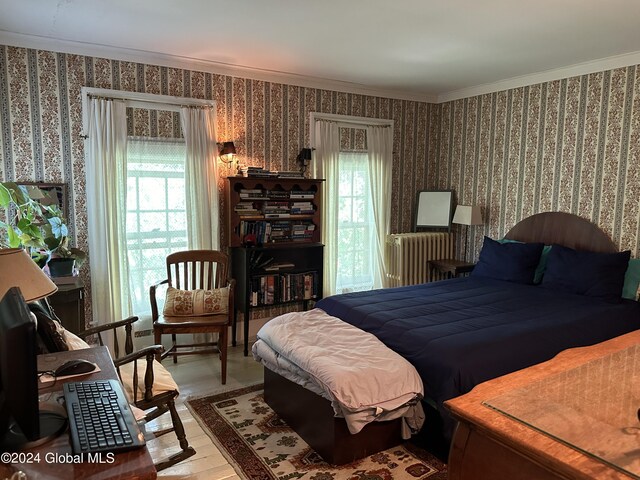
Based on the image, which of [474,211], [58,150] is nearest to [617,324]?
[474,211]

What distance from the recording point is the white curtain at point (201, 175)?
4.05 meters

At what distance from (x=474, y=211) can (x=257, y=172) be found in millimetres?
2314

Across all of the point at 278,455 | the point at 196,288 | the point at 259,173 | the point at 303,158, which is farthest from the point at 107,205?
the point at 278,455

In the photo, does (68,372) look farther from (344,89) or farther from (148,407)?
(344,89)

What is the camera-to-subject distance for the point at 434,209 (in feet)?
17.6

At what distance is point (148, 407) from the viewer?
230cm

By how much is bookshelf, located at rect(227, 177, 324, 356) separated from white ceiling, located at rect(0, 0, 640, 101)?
1083mm

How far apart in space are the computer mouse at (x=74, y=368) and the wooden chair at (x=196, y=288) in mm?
1602

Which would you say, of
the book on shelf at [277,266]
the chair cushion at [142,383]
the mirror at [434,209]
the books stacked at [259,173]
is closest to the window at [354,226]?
the mirror at [434,209]

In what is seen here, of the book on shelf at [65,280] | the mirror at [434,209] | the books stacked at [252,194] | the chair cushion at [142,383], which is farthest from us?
the mirror at [434,209]

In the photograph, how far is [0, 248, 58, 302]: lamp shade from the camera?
1.72 meters

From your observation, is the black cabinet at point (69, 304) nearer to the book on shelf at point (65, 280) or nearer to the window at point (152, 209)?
the book on shelf at point (65, 280)

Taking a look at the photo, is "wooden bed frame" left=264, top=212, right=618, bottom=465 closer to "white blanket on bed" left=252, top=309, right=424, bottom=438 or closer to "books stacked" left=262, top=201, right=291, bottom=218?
"white blanket on bed" left=252, top=309, right=424, bottom=438

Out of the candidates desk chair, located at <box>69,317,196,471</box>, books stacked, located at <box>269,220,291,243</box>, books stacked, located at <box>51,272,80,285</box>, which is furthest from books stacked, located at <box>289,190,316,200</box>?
desk chair, located at <box>69,317,196,471</box>
